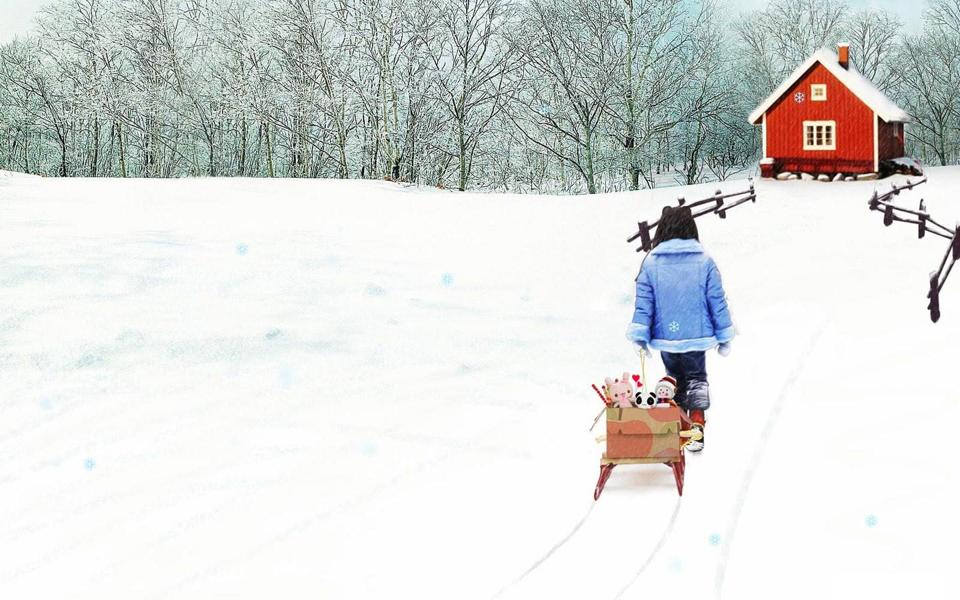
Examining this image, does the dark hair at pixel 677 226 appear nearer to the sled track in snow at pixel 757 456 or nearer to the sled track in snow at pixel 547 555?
the sled track in snow at pixel 757 456

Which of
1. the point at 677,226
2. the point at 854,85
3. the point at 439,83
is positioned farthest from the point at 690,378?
the point at 439,83

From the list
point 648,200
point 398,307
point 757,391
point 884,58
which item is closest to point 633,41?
point 648,200

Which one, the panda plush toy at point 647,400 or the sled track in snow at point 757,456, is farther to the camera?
the panda plush toy at point 647,400

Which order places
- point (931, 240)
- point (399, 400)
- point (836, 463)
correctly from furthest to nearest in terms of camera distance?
point (931, 240) → point (399, 400) → point (836, 463)

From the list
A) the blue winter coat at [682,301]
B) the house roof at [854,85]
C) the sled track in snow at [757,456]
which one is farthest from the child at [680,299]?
the house roof at [854,85]

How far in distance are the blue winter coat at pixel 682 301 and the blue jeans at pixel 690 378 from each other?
0.48ft

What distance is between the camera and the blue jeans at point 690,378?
4.76 m

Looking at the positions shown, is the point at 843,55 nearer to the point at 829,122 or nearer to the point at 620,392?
the point at 829,122

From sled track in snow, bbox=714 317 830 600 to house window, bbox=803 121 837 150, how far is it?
36.7ft

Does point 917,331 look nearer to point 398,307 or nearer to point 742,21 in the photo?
point 398,307

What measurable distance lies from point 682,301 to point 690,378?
0.46 m

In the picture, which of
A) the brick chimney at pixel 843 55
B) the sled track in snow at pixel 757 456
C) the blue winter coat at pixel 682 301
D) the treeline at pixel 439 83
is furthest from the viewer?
the treeline at pixel 439 83

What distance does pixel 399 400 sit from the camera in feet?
18.6

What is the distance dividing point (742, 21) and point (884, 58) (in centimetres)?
495
